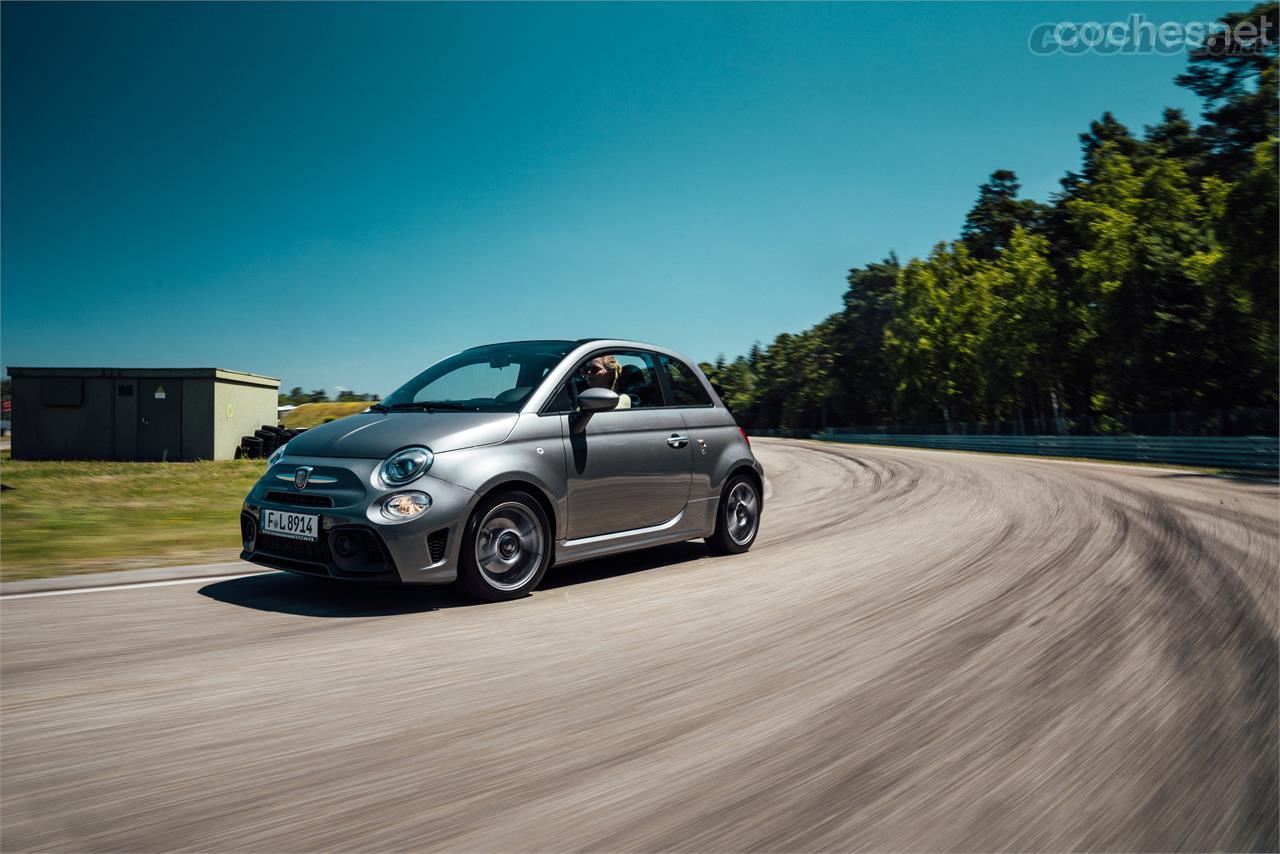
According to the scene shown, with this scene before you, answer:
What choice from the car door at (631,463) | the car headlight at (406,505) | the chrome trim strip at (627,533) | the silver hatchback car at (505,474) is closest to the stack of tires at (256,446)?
the silver hatchback car at (505,474)

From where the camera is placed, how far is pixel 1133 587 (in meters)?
5.54

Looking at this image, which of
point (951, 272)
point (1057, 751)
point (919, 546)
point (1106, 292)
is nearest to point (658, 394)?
point (919, 546)

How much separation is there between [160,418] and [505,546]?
78.2ft

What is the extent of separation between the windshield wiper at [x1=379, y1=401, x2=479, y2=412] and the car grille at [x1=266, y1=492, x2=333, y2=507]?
3.52ft

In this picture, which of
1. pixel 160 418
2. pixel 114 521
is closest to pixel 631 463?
pixel 114 521

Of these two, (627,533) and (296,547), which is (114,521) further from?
(627,533)

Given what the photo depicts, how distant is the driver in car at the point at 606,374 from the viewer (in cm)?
613

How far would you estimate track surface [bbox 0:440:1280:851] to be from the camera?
2270 mm

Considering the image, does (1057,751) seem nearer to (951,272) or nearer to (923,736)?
(923,736)

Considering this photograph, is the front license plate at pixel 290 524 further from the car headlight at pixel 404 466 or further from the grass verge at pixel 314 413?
the grass verge at pixel 314 413

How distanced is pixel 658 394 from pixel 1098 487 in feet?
32.9

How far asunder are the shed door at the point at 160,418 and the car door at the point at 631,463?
22725 mm

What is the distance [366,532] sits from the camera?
15.3ft

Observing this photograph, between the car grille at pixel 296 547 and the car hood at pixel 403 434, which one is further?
the car hood at pixel 403 434
